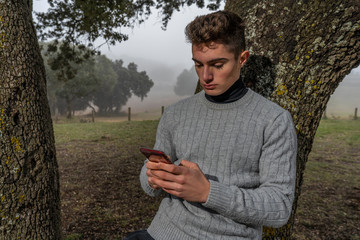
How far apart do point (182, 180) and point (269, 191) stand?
64 centimetres

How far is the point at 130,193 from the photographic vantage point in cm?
753

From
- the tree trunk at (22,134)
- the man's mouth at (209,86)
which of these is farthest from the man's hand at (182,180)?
the tree trunk at (22,134)

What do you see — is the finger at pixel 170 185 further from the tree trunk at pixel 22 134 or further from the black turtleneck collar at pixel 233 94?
the tree trunk at pixel 22 134

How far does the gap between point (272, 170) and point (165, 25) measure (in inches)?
378

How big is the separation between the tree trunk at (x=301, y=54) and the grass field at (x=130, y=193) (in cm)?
404

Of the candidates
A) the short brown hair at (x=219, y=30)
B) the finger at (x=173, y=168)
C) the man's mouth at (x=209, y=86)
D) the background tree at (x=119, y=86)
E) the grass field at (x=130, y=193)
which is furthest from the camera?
the background tree at (x=119, y=86)

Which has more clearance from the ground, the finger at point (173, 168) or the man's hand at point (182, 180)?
the finger at point (173, 168)

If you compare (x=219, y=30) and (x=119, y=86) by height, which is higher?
(x=119, y=86)

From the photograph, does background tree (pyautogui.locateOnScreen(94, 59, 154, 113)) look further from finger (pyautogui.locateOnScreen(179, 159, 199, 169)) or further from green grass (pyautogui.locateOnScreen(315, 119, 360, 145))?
finger (pyautogui.locateOnScreen(179, 159, 199, 169))

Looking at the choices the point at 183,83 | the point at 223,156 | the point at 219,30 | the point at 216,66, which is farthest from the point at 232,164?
the point at 183,83

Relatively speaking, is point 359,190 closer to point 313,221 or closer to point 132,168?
point 313,221

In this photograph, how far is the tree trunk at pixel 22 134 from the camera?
290cm

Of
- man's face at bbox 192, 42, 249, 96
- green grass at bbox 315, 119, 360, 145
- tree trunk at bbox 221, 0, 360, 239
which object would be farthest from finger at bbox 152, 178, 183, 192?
green grass at bbox 315, 119, 360, 145

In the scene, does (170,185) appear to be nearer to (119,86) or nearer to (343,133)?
(343,133)
